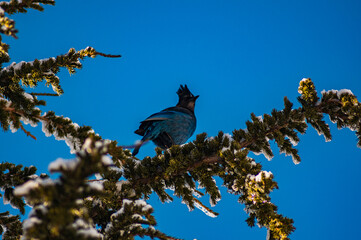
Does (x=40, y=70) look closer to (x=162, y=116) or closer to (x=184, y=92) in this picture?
(x=162, y=116)

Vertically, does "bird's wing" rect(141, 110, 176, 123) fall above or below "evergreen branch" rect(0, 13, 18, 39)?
above

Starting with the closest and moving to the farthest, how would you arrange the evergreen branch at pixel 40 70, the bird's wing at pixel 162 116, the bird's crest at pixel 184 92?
the evergreen branch at pixel 40 70 < the bird's wing at pixel 162 116 < the bird's crest at pixel 184 92

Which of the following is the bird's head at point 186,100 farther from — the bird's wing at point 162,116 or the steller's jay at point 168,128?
the bird's wing at point 162,116

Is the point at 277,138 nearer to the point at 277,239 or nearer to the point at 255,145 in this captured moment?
the point at 255,145

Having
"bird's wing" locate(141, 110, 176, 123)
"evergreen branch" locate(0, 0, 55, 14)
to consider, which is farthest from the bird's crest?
"evergreen branch" locate(0, 0, 55, 14)

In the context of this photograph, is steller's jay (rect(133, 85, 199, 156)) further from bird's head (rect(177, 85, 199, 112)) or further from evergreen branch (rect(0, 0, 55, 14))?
evergreen branch (rect(0, 0, 55, 14))

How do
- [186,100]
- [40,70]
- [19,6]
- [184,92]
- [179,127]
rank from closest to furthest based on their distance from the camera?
[19,6] → [40,70] → [179,127] → [186,100] → [184,92]

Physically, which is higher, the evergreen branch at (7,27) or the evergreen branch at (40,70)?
the evergreen branch at (40,70)

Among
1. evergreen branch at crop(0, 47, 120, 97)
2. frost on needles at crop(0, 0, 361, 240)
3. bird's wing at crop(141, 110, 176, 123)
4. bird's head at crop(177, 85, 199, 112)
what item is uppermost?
bird's head at crop(177, 85, 199, 112)

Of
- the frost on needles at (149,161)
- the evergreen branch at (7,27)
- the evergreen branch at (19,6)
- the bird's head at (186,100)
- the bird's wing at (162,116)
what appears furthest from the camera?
the bird's head at (186,100)

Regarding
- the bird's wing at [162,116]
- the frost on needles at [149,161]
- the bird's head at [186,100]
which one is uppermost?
the bird's head at [186,100]

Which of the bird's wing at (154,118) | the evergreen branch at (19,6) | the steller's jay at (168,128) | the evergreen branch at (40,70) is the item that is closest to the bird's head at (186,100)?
the steller's jay at (168,128)

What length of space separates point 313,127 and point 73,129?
2178 millimetres

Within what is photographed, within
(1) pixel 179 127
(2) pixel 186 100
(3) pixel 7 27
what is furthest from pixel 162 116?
(3) pixel 7 27
